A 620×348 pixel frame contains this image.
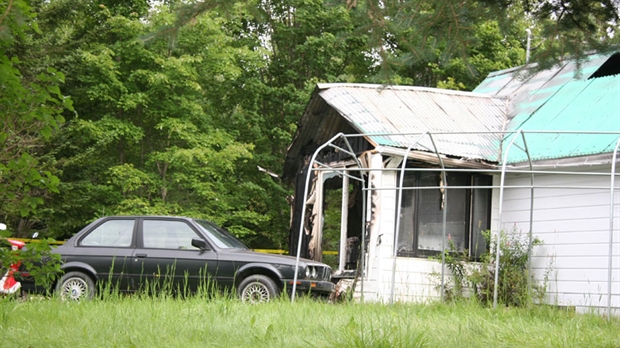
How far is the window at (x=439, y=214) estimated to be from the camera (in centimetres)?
1392

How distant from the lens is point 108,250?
11.8 m

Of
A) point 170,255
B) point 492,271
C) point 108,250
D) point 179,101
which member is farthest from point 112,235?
point 179,101

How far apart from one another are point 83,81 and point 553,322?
16.8 meters

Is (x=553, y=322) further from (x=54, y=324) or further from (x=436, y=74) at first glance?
(x=436, y=74)

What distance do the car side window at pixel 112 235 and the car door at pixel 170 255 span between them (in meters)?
0.22

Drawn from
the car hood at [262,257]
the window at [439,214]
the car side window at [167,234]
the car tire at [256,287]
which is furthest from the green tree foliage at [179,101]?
the car tire at [256,287]

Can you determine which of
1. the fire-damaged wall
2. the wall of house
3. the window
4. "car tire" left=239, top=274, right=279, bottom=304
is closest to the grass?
"car tire" left=239, top=274, right=279, bottom=304

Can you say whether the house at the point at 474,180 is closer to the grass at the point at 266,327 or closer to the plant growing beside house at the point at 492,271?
the plant growing beside house at the point at 492,271

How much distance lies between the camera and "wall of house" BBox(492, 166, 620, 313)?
12.1 metres

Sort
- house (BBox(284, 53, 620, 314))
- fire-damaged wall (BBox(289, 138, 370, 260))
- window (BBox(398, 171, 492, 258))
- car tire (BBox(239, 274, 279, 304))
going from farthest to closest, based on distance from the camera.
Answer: fire-damaged wall (BBox(289, 138, 370, 260)) < window (BBox(398, 171, 492, 258)) < house (BBox(284, 53, 620, 314)) < car tire (BBox(239, 274, 279, 304))

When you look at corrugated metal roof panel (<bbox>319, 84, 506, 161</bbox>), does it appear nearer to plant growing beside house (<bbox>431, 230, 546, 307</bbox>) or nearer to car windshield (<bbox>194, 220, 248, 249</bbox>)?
plant growing beside house (<bbox>431, 230, 546, 307</bbox>)

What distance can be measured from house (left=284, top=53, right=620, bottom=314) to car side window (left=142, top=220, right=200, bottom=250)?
1.83 metres

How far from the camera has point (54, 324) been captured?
6.52 m

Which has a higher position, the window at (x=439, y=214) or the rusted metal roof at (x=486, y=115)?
the rusted metal roof at (x=486, y=115)
